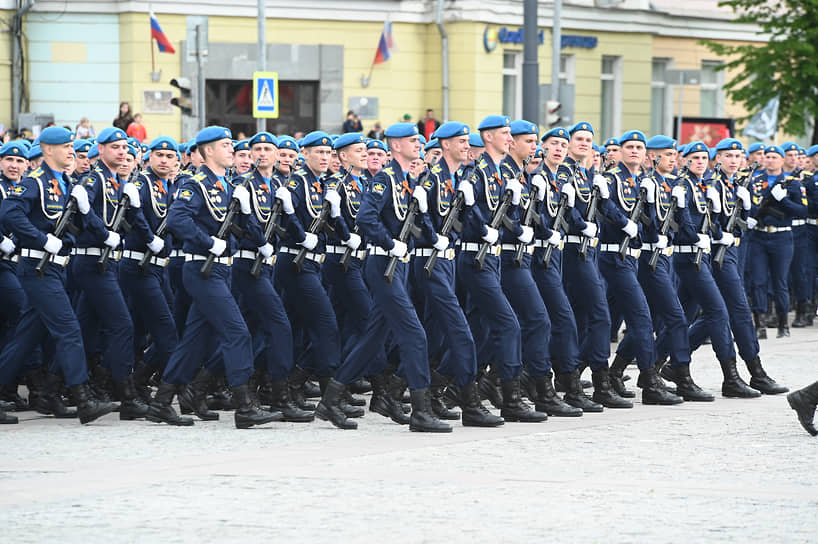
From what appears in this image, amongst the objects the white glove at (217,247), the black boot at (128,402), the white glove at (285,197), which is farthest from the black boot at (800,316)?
the white glove at (217,247)

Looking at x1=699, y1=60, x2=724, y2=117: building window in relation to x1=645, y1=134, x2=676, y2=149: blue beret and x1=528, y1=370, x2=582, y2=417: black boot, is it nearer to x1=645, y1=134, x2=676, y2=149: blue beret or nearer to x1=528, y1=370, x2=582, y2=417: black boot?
x1=645, y1=134, x2=676, y2=149: blue beret

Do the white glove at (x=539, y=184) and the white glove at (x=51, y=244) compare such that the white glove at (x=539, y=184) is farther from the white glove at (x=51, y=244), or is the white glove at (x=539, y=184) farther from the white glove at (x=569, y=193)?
the white glove at (x=51, y=244)

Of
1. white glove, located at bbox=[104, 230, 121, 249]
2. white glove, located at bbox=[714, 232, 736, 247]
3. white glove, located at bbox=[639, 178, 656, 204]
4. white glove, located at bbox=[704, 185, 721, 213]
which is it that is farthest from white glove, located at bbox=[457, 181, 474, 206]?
white glove, located at bbox=[714, 232, 736, 247]

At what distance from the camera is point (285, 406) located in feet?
37.4


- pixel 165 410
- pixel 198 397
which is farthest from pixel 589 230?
pixel 165 410

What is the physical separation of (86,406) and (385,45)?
2142 centimetres

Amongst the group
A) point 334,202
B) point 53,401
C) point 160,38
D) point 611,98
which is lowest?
point 53,401

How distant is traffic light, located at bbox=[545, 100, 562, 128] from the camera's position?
24219 millimetres

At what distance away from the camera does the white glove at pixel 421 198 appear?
10.9 meters

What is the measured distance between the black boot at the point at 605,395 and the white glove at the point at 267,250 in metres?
2.62

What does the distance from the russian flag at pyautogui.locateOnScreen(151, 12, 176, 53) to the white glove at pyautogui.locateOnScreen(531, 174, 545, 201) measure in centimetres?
1867

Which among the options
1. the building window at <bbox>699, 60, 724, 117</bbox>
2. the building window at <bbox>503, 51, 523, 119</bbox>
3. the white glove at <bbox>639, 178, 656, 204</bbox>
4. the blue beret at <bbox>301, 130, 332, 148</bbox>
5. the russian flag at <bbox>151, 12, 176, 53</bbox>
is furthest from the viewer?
the building window at <bbox>699, 60, 724, 117</bbox>

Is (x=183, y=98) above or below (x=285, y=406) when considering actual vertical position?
above

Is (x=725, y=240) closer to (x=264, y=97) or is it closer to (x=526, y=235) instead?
(x=526, y=235)
